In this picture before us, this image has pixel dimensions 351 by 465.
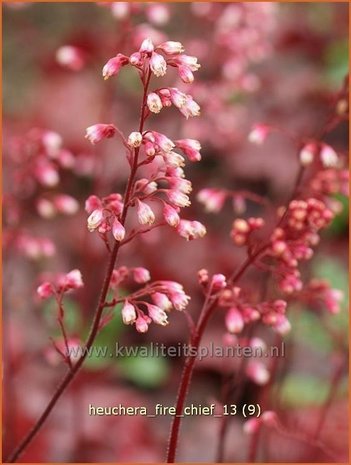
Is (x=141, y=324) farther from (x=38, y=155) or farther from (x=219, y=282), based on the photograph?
(x=38, y=155)

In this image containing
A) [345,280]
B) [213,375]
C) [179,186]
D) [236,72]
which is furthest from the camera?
[345,280]

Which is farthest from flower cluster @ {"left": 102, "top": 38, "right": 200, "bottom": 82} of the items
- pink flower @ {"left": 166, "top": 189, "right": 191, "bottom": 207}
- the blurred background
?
the blurred background

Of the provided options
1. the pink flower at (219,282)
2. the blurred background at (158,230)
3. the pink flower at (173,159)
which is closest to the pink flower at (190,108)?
the pink flower at (173,159)

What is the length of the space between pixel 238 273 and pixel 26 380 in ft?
7.64

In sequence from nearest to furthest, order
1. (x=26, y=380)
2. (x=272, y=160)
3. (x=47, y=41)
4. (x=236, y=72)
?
1. (x=236, y=72)
2. (x=26, y=380)
3. (x=272, y=160)
4. (x=47, y=41)

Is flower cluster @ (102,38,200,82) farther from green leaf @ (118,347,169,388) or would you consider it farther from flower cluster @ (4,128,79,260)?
green leaf @ (118,347,169,388)

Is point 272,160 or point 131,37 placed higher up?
point 272,160

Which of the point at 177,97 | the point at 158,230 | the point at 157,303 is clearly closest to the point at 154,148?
the point at 177,97

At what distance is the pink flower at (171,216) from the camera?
1.75 m

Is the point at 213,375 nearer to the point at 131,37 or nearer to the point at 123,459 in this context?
the point at 123,459

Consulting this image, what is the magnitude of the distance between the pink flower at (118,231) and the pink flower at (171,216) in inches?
4.5

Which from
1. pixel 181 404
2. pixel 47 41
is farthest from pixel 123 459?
pixel 47 41

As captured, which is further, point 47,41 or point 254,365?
point 47,41

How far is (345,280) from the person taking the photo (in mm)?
5125
